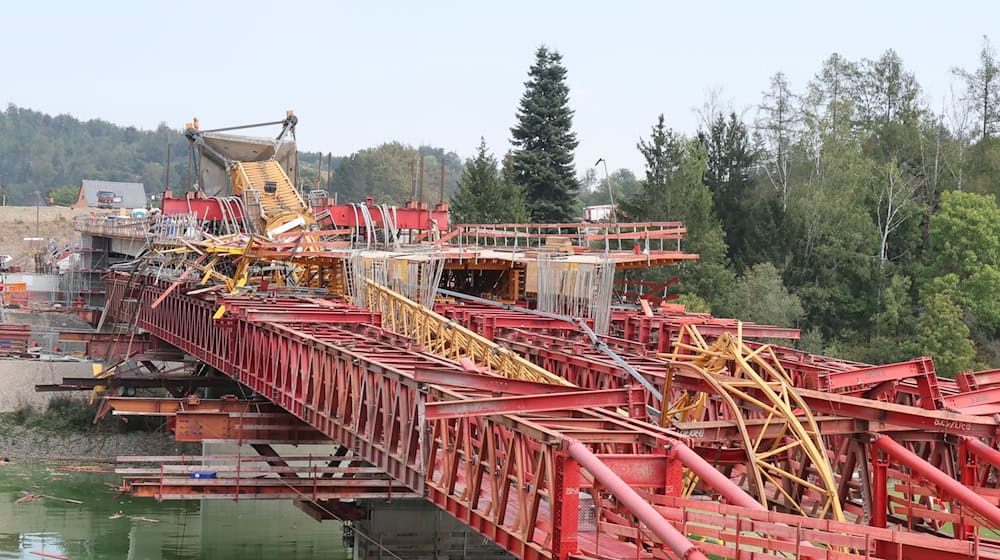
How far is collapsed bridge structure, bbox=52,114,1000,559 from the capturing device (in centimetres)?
1398

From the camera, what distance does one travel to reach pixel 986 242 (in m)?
62.5

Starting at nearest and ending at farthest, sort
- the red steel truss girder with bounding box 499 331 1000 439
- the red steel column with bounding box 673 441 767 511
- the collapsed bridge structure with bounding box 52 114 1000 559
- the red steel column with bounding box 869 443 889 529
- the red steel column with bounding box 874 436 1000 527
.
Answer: the red steel column with bounding box 673 441 767 511 < the collapsed bridge structure with bounding box 52 114 1000 559 < the red steel column with bounding box 874 436 1000 527 < the red steel truss girder with bounding box 499 331 1000 439 < the red steel column with bounding box 869 443 889 529

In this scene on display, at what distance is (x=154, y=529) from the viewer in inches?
1481

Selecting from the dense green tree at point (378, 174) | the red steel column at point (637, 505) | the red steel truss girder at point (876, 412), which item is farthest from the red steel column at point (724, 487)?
the dense green tree at point (378, 174)

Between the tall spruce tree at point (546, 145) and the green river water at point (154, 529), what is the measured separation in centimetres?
4767

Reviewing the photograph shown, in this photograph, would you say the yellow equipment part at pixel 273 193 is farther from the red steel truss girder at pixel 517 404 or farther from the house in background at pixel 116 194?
the house in background at pixel 116 194

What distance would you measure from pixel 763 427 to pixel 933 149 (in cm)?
6424

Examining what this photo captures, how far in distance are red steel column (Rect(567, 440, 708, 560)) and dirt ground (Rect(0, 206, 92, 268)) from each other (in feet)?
344

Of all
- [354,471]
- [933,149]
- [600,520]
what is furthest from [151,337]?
[933,149]

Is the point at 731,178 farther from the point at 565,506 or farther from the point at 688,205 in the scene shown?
the point at 565,506

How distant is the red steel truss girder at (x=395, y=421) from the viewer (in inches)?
579

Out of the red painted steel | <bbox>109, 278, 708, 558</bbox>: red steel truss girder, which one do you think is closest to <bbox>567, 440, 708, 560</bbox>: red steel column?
the red painted steel

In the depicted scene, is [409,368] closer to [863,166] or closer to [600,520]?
[600,520]

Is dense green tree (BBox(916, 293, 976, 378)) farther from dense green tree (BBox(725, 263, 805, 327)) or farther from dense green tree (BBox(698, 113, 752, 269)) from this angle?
dense green tree (BBox(698, 113, 752, 269))
